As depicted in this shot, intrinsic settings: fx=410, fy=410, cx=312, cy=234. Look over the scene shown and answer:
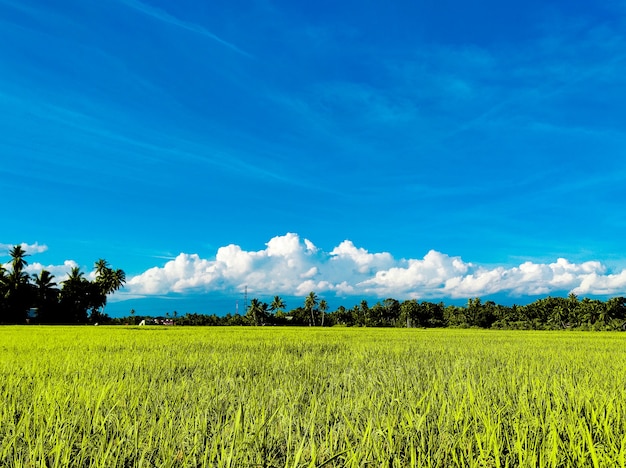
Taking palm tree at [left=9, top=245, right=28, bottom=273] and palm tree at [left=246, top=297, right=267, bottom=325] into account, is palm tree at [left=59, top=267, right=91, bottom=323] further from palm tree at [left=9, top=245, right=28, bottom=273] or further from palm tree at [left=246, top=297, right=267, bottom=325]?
palm tree at [left=246, top=297, right=267, bottom=325]

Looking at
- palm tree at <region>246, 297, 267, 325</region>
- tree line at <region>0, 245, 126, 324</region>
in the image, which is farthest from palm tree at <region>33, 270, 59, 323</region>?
palm tree at <region>246, 297, 267, 325</region>

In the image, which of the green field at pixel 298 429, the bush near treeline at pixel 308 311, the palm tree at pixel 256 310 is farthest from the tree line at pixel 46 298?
the green field at pixel 298 429

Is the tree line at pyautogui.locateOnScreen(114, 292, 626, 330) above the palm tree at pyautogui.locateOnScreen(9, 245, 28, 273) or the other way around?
the other way around

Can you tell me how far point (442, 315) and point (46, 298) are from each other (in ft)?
259

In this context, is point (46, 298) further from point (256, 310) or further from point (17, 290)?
point (256, 310)

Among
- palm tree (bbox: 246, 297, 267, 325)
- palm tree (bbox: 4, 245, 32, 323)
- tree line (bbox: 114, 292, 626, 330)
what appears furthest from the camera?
palm tree (bbox: 246, 297, 267, 325)

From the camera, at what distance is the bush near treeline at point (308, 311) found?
56.8 meters

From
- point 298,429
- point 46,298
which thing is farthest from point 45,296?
point 298,429

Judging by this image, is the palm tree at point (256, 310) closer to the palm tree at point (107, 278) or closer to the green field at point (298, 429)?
the palm tree at point (107, 278)

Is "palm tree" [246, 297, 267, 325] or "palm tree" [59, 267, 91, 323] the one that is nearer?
"palm tree" [59, 267, 91, 323]

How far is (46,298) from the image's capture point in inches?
2376

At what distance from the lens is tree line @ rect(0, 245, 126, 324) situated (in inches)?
2111

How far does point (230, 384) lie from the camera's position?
3723 mm

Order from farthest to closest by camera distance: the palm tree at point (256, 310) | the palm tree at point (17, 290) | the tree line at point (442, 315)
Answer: the palm tree at point (256, 310)
the tree line at point (442, 315)
the palm tree at point (17, 290)
